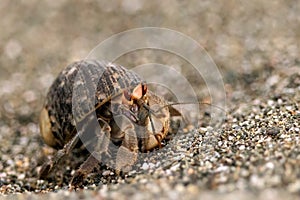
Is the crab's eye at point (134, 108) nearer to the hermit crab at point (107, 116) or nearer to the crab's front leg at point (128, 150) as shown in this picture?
the hermit crab at point (107, 116)

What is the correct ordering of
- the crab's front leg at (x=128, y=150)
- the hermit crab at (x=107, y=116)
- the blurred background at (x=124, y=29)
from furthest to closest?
the blurred background at (x=124, y=29)
the hermit crab at (x=107, y=116)
the crab's front leg at (x=128, y=150)

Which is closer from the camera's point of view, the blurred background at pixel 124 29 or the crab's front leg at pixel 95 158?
the crab's front leg at pixel 95 158

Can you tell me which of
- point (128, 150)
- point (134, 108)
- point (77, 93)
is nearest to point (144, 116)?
point (134, 108)

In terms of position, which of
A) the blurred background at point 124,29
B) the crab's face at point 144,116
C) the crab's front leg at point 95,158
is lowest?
the crab's front leg at point 95,158

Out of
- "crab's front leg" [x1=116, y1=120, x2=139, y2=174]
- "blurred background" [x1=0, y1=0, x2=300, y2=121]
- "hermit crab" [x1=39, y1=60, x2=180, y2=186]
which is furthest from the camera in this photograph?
"blurred background" [x1=0, y1=0, x2=300, y2=121]

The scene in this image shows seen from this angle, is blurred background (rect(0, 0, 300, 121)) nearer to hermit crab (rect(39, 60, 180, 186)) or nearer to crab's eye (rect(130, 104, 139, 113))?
hermit crab (rect(39, 60, 180, 186))

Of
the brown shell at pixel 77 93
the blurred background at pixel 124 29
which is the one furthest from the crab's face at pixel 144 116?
the blurred background at pixel 124 29

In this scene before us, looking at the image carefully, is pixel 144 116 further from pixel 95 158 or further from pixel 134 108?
pixel 95 158

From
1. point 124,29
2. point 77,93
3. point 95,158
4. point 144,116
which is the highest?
point 124,29

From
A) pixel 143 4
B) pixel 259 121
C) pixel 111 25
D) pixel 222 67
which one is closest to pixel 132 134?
pixel 259 121

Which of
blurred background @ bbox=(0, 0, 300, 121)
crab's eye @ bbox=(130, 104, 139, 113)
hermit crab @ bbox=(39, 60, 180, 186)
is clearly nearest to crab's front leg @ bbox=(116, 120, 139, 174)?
hermit crab @ bbox=(39, 60, 180, 186)

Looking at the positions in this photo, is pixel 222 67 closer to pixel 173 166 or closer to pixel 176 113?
pixel 176 113
